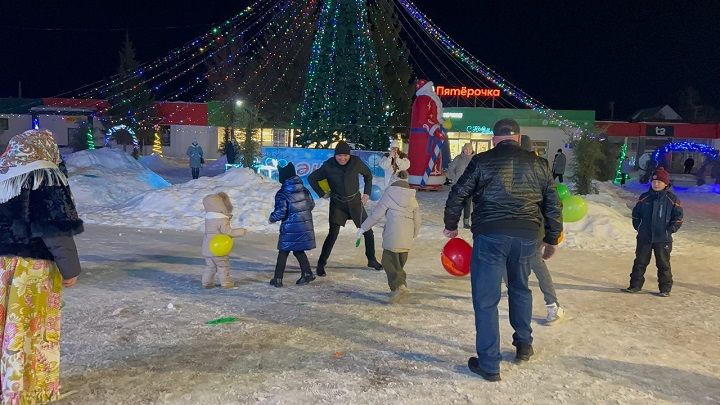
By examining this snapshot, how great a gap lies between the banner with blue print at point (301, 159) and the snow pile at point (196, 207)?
152cm

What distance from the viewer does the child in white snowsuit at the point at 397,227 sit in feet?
21.5

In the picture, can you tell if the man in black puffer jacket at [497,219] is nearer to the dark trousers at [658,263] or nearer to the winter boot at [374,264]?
the dark trousers at [658,263]

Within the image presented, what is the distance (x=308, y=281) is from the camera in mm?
7434

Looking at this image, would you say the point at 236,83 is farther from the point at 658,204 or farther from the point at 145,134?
the point at 658,204

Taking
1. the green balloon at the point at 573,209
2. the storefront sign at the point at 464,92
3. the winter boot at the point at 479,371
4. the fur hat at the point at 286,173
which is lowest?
the winter boot at the point at 479,371

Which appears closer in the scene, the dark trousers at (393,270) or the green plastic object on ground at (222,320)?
the green plastic object on ground at (222,320)

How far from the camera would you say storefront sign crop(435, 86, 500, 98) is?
4191cm

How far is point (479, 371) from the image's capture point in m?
4.51

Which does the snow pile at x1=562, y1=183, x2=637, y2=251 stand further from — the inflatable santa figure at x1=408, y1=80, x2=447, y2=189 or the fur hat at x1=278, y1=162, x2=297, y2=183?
the inflatable santa figure at x1=408, y1=80, x2=447, y2=189

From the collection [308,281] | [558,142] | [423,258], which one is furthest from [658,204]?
[558,142]

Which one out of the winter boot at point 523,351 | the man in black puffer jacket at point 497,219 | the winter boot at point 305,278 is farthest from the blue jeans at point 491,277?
the winter boot at point 305,278

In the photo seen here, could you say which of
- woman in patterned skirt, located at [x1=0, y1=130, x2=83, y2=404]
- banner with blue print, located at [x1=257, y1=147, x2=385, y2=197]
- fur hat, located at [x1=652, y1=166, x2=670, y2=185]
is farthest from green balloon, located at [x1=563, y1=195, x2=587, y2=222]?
banner with blue print, located at [x1=257, y1=147, x2=385, y2=197]

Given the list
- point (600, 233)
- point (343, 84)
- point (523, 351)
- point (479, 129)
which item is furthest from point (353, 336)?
point (479, 129)

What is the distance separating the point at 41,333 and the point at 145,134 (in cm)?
4493
